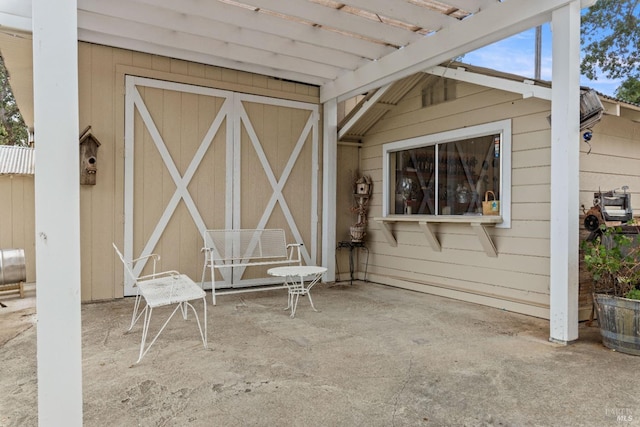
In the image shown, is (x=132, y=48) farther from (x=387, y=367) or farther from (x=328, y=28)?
(x=387, y=367)

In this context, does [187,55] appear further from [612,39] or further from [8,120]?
[612,39]

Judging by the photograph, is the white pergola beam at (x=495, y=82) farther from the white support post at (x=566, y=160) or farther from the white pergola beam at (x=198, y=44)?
the white pergola beam at (x=198, y=44)

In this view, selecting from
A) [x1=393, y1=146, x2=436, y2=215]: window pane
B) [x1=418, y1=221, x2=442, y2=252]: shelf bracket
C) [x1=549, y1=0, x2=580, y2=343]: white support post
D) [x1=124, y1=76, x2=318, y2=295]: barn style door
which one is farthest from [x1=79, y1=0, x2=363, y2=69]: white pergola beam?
[x1=549, y1=0, x2=580, y2=343]: white support post

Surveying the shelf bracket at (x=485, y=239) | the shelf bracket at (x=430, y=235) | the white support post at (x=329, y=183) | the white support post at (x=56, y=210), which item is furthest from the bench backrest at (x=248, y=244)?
the white support post at (x=56, y=210)

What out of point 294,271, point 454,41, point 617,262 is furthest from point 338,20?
point 617,262

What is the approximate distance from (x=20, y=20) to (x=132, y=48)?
3.44 ft

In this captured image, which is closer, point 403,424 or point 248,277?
point 403,424

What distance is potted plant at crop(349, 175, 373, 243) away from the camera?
19.6ft

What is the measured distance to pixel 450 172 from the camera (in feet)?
16.4

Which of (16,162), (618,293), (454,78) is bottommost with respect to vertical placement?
(618,293)

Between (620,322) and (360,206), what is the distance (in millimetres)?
3675

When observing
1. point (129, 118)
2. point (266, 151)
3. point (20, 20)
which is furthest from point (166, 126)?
point (20, 20)

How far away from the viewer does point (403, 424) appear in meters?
1.98

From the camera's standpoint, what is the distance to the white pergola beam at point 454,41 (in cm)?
335
